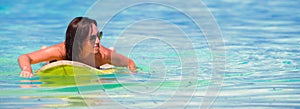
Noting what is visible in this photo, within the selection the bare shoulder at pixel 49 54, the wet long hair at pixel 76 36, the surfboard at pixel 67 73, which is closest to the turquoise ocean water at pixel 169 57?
the surfboard at pixel 67 73

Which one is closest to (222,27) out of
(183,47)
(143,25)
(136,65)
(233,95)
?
(143,25)

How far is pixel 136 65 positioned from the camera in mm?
5844

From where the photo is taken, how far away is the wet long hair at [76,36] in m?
5.20

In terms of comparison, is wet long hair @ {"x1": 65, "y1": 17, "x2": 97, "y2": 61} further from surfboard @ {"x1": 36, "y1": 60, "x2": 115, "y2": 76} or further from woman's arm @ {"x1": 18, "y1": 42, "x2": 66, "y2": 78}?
surfboard @ {"x1": 36, "y1": 60, "x2": 115, "y2": 76}

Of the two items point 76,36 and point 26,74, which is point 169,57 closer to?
point 76,36

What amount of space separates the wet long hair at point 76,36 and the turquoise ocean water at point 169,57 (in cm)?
38

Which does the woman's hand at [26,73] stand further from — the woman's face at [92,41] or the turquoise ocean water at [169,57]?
the woman's face at [92,41]

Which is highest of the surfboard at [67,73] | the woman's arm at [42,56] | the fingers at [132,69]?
the woman's arm at [42,56]

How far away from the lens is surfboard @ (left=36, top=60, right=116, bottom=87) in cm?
484

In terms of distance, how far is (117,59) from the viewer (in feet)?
18.4

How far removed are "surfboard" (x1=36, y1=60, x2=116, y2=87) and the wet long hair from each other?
238 mm

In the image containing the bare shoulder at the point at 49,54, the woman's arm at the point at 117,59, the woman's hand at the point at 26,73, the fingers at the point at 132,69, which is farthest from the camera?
the woman's arm at the point at 117,59

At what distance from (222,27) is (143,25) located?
105 cm

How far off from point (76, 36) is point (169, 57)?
123 centimetres
